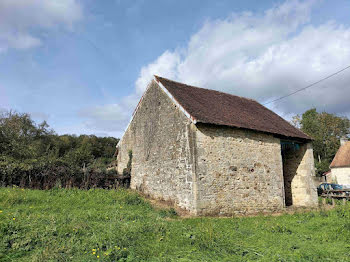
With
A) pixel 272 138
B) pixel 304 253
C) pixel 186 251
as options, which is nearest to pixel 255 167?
pixel 272 138

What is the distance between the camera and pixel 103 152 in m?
44.0

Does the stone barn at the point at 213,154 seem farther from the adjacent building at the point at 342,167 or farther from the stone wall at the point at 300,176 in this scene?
the adjacent building at the point at 342,167

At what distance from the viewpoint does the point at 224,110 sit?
37.9 ft

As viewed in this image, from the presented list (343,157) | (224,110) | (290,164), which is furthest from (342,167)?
(224,110)

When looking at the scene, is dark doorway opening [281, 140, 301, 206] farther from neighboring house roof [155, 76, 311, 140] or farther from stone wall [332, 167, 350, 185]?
stone wall [332, 167, 350, 185]

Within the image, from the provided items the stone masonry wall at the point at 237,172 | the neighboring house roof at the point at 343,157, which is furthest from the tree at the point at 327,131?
the stone masonry wall at the point at 237,172

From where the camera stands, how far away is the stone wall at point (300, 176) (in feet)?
42.2

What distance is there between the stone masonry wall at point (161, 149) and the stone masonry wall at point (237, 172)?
25.0 inches

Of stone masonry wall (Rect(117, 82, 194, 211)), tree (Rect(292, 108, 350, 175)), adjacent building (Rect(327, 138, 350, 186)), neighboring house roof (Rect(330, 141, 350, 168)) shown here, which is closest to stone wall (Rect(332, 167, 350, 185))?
adjacent building (Rect(327, 138, 350, 186))

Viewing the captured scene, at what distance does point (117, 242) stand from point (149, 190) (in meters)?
7.43

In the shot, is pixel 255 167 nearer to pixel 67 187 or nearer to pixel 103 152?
pixel 67 187

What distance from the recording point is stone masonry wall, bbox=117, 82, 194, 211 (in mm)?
9430

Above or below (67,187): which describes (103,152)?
above

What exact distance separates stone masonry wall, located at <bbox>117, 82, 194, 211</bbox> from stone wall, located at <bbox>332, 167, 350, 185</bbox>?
2587 cm
